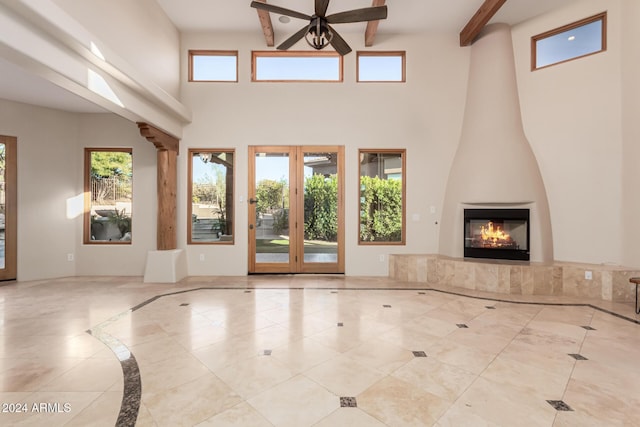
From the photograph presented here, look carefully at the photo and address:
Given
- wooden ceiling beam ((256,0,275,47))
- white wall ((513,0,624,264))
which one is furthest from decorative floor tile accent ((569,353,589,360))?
wooden ceiling beam ((256,0,275,47))

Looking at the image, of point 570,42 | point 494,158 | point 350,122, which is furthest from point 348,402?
point 570,42

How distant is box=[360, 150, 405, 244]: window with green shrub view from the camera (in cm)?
562

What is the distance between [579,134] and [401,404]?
522 centimetres

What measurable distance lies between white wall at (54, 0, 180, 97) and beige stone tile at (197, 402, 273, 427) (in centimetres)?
386

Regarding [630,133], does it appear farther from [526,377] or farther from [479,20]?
[526,377]

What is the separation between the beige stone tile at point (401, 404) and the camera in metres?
1.74

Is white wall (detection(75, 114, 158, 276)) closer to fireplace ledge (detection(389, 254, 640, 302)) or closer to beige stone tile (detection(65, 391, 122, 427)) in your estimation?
beige stone tile (detection(65, 391, 122, 427))

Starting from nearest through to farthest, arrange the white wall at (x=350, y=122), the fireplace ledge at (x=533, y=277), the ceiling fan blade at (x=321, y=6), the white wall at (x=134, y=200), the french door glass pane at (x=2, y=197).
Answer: the ceiling fan blade at (x=321, y=6) < the fireplace ledge at (x=533, y=277) < the french door glass pane at (x=2, y=197) < the white wall at (x=350, y=122) < the white wall at (x=134, y=200)

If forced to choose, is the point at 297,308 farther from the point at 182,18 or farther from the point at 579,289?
the point at 182,18

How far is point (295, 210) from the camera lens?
220 inches

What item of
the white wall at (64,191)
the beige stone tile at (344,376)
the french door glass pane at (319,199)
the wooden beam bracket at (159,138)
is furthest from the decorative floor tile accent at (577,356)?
the white wall at (64,191)

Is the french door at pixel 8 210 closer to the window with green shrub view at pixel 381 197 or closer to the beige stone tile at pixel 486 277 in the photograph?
the window with green shrub view at pixel 381 197

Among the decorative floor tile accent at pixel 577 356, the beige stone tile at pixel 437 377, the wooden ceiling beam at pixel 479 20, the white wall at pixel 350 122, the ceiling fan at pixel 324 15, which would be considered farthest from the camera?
the white wall at pixel 350 122

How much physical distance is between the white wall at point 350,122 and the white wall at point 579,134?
126 centimetres
